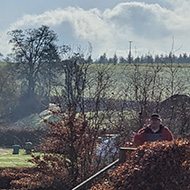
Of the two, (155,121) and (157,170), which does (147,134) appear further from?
(157,170)

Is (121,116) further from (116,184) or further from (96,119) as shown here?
(116,184)

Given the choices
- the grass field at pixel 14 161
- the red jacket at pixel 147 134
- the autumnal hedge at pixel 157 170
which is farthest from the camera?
the grass field at pixel 14 161

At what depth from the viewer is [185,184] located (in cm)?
553

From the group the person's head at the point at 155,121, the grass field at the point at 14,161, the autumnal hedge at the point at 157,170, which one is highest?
the person's head at the point at 155,121

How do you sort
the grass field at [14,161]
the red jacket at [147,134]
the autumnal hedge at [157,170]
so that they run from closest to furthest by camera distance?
1. the autumnal hedge at [157,170]
2. the red jacket at [147,134]
3. the grass field at [14,161]

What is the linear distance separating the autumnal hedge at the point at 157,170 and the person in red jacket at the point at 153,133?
160 cm

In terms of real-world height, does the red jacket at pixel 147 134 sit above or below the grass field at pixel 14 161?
above

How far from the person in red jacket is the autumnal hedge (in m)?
1.60

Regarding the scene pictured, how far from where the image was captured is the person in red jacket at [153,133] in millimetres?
7457

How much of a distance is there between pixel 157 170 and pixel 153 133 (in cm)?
217

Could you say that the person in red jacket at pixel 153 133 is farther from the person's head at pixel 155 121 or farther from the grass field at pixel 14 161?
the grass field at pixel 14 161

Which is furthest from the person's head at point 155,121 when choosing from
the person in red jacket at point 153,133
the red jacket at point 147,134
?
the red jacket at point 147,134

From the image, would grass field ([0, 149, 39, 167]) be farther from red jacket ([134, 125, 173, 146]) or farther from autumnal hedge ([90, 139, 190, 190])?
autumnal hedge ([90, 139, 190, 190])

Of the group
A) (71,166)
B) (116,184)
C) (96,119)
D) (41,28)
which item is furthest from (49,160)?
(41,28)
